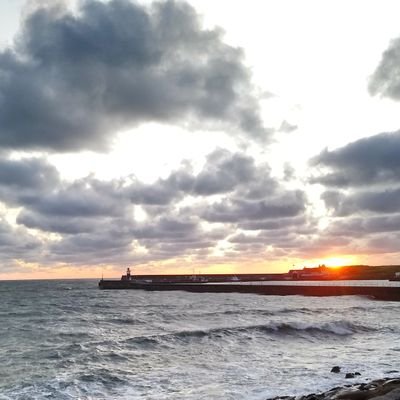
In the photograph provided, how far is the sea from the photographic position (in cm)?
2080

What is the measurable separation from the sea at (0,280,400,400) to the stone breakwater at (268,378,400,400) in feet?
6.85

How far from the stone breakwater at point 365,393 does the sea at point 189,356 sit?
2.09 meters

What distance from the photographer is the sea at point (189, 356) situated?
2080 centimetres

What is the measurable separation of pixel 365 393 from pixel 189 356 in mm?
14109

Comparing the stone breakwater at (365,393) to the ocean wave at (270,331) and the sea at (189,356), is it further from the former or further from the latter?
the ocean wave at (270,331)

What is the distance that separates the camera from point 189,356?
28625 millimetres

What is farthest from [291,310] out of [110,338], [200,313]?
[110,338]

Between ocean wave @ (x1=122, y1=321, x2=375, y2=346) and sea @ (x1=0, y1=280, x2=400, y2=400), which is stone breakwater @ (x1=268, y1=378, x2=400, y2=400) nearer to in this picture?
sea @ (x1=0, y1=280, x2=400, y2=400)

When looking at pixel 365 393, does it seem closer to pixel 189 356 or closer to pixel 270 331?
pixel 189 356

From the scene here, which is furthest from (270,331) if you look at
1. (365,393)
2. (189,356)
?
(365,393)

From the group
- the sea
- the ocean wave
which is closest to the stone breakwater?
the sea

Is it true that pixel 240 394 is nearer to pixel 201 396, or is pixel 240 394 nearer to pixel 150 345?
pixel 201 396

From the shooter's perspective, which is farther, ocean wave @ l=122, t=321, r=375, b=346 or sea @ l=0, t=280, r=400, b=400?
ocean wave @ l=122, t=321, r=375, b=346

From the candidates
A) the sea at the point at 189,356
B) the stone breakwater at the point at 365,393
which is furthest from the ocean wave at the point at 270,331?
the stone breakwater at the point at 365,393
